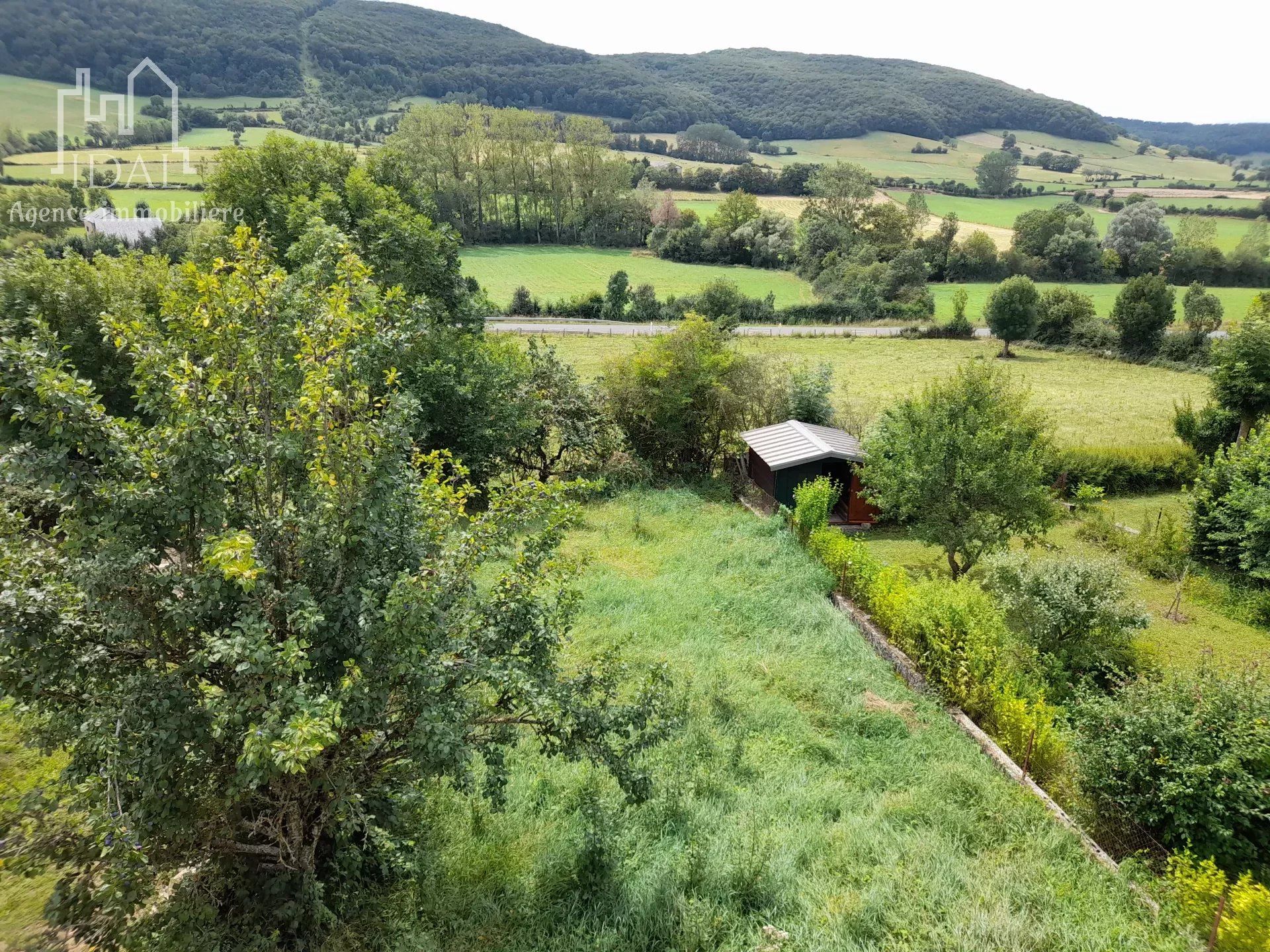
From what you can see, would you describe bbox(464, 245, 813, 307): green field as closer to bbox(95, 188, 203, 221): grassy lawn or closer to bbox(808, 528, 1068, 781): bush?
bbox(95, 188, 203, 221): grassy lawn

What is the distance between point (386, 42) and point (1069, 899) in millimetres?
182818

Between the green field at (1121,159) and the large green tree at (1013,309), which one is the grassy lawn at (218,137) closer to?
the large green tree at (1013,309)

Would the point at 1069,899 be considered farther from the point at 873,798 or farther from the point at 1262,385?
the point at 1262,385

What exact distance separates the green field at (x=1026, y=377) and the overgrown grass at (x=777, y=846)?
53.7ft

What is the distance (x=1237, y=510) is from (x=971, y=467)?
8.95m

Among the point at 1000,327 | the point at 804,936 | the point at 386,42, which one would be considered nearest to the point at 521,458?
the point at 804,936

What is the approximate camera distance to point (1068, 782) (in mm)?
8227

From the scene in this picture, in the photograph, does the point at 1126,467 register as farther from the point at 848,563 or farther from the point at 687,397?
the point at 848,563

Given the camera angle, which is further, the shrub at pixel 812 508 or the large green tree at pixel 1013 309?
the large green tree at pixel 1013 309

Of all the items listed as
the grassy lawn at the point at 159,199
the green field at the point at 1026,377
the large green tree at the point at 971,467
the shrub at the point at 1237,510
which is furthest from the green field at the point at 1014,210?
the grassy lawn at the point at 159,199

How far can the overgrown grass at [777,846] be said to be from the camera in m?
5.84

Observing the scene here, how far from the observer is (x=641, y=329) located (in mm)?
46844

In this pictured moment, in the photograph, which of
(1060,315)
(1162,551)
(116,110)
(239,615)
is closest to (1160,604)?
(1162,551)

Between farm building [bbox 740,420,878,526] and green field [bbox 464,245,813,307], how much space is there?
34.4m
